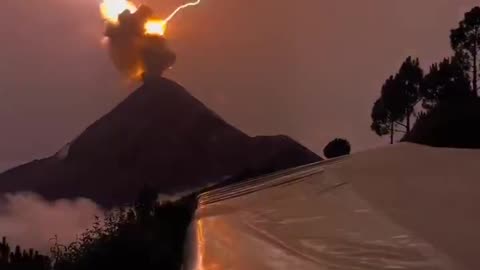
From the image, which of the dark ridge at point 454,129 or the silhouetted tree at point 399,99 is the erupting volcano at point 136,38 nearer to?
the silhouetted tree at point 399,99

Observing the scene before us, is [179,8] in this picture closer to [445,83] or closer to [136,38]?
[136,38]

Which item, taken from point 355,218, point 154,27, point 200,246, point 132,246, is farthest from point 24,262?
point 154,27

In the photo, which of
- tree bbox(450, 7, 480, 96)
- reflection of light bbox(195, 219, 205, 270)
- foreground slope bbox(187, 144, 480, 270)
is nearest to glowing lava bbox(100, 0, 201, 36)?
tree bbox(450, 7, 480, 96)

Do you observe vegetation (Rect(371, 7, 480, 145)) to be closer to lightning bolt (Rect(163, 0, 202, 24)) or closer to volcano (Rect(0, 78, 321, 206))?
volcano (Rect(0, 78, 321, 206))

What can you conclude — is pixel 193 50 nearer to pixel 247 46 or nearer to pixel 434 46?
pixel 247 46

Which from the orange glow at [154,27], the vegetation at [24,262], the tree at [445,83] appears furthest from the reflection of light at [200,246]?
the orange glow at [154,27]

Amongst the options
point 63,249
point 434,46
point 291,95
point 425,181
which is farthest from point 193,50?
point 425,181
